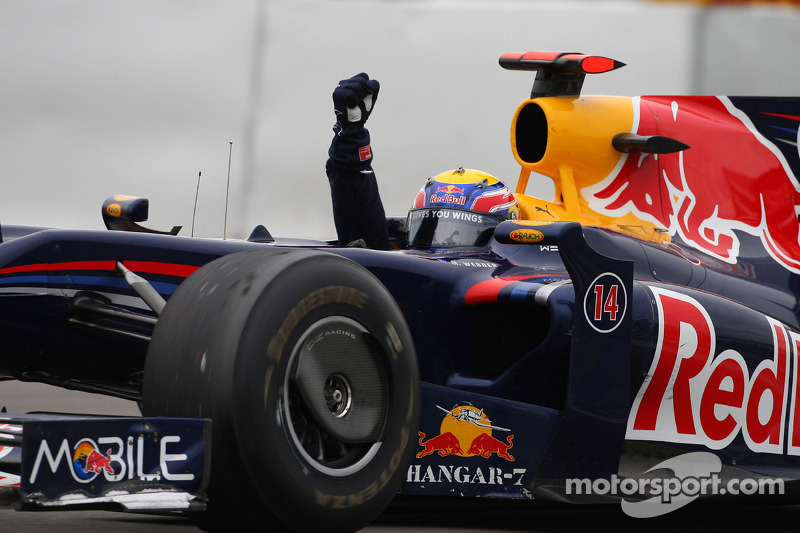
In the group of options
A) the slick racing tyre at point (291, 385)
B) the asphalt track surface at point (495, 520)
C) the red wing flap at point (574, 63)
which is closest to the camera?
the slick racing tyre at point (291, 385)

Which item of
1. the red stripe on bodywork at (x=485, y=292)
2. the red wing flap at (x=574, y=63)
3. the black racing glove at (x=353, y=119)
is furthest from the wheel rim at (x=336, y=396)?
the red wing flap at (x=574, y=63)

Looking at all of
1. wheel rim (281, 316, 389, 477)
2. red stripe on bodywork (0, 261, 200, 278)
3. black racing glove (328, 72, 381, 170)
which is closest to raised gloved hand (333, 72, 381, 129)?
black racing glove (328, 72, 381, 170)

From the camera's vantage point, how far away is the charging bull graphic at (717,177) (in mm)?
5113

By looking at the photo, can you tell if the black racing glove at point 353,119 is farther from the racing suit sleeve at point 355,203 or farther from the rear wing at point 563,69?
the rear wing at point 563,69

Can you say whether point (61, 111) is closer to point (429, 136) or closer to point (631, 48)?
point (429, 136)

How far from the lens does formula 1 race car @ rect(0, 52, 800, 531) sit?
8.48 ft

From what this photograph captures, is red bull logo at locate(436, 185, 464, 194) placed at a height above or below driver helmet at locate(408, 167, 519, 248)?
above

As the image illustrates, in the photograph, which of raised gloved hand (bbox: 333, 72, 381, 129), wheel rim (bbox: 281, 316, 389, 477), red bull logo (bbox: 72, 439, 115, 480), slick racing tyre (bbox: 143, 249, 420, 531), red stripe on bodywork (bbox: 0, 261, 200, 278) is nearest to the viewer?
red bull logo (bbox: 72, 439, 115, 480)

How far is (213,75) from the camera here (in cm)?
768

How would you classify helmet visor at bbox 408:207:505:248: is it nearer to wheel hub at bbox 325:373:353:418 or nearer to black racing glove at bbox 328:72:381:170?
black racing glove at bbox 328:72:381:170

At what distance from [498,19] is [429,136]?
1110 millimetres

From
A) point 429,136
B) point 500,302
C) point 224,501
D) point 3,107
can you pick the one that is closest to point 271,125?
point 429,136

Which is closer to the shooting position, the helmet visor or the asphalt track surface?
the asphalt track surface

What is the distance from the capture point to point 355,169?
4914 millimetres
